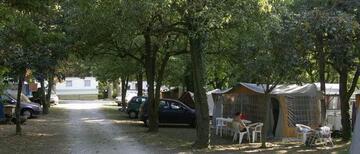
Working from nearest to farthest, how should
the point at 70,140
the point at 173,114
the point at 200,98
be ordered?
the point at 200,98 < the point at 70,140 < the point at 173,114

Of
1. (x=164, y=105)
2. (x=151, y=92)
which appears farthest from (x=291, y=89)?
(x=164, y=105)

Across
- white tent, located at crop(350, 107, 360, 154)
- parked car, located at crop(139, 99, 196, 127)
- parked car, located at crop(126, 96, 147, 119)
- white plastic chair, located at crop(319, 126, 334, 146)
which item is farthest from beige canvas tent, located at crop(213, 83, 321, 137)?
white tent, located at crop(350, 107, 360, 154)

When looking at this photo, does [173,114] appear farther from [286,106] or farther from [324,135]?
[324,135]

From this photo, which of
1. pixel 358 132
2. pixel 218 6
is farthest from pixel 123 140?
pixel 358 132

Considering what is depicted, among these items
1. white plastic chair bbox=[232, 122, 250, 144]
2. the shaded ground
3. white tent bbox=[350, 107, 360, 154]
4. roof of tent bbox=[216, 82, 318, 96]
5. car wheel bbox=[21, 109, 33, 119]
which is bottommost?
the shaded ground

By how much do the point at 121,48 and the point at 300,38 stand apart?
395 inches

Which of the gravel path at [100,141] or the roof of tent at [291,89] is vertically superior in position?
the roof of tent at [291,89]

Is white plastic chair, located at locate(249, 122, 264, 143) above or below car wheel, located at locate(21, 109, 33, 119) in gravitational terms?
below

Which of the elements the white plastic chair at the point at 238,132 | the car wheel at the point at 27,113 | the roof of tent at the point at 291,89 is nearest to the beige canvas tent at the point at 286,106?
the roof of tent at the point at 291,89

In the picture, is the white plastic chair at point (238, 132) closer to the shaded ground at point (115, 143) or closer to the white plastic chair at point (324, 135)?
the shaded ground at point (115, 143)

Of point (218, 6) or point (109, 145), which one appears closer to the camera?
point (218, 6)

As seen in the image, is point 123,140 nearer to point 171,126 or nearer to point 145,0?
point 145,0

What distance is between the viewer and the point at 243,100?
916 inches

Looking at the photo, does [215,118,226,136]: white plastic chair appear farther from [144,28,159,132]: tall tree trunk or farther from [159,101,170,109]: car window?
[159,101,170,109]: car window
